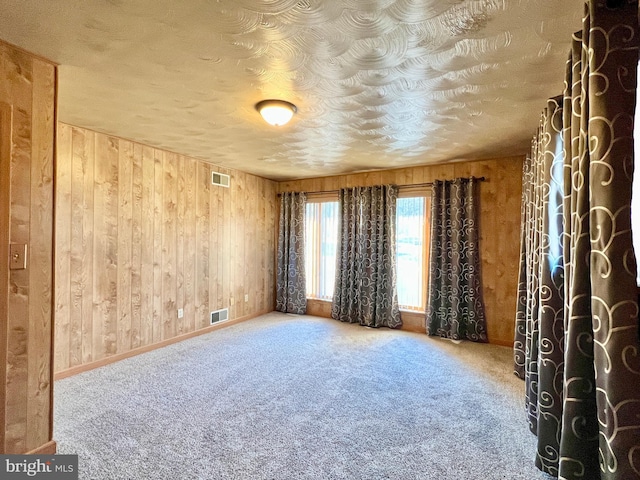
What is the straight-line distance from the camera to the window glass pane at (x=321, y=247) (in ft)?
16.8

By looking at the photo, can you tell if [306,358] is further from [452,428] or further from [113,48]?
[113,48]

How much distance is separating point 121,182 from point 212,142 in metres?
1.02

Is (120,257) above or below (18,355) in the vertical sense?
above

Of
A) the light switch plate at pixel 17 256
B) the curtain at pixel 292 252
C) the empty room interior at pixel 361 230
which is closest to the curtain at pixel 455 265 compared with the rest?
the empty room interior at pixel 361 230

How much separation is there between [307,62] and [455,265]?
124 inches

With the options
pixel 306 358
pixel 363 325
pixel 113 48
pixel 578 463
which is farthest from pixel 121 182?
pixel 578 463

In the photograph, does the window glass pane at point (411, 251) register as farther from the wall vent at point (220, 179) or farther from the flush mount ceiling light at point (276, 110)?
the flush mount ceiling light at point (276, 110)

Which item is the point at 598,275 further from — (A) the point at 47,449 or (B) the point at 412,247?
(B) the point at 412,247

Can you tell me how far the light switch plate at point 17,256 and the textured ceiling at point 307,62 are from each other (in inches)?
41.8

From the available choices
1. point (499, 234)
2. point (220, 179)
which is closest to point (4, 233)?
point (220, 179)

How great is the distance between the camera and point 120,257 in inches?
131

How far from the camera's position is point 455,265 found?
404cm

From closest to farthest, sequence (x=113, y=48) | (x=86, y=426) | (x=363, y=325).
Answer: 1. (x=113, y=48)
2. (x=86, y=426)
3. (x=363, y=325)

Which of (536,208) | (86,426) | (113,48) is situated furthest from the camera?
(536,208)
